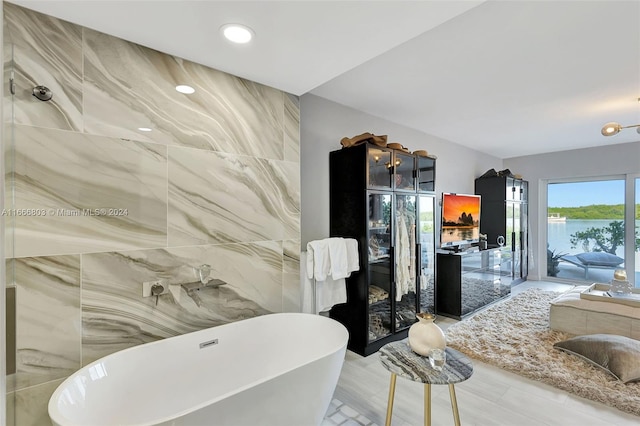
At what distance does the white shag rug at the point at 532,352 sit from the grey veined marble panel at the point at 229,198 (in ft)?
7.11

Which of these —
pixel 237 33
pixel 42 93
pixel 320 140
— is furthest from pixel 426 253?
pixel 42 93

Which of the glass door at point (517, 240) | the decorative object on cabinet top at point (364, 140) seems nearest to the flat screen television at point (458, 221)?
the glass door at point (517, 240)

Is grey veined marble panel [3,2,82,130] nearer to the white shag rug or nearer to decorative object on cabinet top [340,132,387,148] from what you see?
decorative object on cabinet top [340,132,387,148]

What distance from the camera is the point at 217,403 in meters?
1.25

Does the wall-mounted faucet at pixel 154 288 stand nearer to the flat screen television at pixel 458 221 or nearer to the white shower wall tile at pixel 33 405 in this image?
the white shower wall tile at pixel 33 405

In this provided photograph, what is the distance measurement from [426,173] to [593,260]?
171 inches

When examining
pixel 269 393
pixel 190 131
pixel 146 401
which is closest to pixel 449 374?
pixel 269 393

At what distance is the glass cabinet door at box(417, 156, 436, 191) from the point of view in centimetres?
349

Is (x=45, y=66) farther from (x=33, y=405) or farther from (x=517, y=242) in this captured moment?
(x=517, y=242)

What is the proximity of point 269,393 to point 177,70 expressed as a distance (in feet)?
6.57

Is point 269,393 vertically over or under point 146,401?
over

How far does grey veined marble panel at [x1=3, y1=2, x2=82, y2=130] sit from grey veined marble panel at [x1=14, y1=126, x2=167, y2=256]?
85 millimetres

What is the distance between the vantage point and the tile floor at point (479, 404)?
1974mm

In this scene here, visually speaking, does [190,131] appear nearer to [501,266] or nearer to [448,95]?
[448,95]
